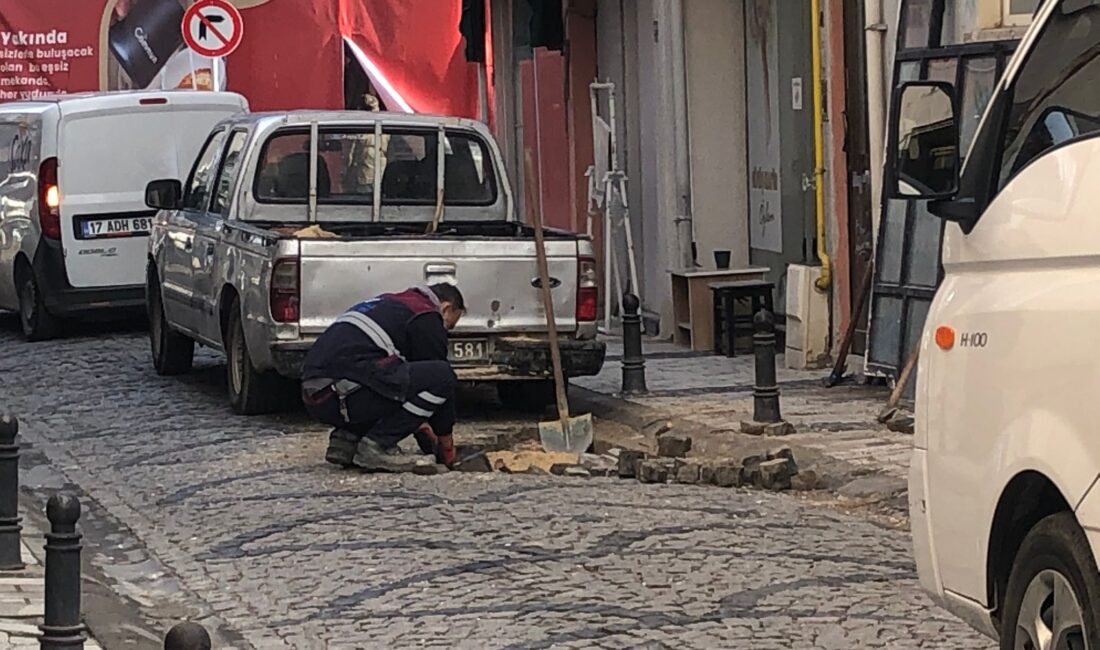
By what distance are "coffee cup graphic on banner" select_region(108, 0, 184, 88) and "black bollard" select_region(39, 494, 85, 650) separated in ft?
67.0

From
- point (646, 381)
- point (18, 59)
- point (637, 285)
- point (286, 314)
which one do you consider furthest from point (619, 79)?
point (18, 59)

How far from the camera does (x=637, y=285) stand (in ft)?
60.2

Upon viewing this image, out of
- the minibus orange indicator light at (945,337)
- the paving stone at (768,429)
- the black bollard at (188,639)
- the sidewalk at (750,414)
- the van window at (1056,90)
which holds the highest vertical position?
the van window at (1056,90)

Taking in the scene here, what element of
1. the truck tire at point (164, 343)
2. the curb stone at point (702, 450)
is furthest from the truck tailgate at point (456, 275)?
the truck tire at point (164, 343)

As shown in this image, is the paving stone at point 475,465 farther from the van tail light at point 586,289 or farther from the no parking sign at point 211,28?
the no parking sign at point 211,28

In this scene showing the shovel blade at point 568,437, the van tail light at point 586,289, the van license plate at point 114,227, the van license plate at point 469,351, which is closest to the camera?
the shovel blade at point 568,437

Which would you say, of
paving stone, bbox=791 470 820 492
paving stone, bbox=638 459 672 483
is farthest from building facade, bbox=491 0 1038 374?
paving stone, bbox=791 470 820 492

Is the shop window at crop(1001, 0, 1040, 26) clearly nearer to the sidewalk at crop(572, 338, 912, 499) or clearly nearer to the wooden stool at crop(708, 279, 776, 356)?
the sidewalk at crop(572, 338, 912, 499)

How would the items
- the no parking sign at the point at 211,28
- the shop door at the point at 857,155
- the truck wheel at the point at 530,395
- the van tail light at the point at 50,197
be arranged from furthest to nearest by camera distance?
1. the no parking sign at the point at 211,28
2. the van tail light at the point at 50,197
3. the shop door at the point at 857,155
4. the truck wheel at the point at 530,395

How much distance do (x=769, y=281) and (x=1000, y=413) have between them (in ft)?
37.3

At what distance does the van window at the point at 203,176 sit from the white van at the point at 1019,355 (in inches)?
359

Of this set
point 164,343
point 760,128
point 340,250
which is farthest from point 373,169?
point 760,128

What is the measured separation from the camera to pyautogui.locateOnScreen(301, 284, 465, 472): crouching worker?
11.0 meters

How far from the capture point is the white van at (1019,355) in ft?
16.1
